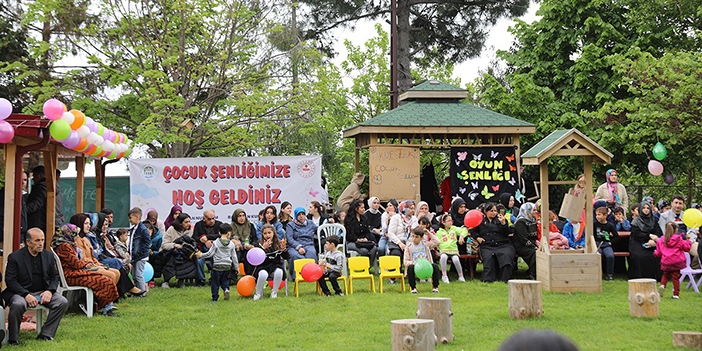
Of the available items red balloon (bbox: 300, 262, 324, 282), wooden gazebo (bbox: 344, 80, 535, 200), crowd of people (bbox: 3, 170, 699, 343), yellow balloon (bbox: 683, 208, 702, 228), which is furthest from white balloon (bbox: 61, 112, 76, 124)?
yellow balloon (bbox: 683, 208, 702, 228)

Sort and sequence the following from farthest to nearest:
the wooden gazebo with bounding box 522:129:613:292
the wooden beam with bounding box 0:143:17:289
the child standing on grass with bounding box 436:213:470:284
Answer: the child standing on grass with bounding box 436:213:470:284
the wooden gazebo with bounding box 522:129:613:292
the wooden beam with bounding box 0:143:17:289

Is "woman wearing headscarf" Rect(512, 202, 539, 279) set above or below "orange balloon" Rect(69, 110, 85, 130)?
below

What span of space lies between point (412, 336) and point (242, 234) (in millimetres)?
6388

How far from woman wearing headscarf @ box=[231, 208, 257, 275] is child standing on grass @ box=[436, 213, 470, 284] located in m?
3.23

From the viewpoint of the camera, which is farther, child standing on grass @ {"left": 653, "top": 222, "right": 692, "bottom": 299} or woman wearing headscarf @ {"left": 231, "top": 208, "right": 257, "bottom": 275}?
woman wearing headscarf @ {"left": 231, "top": 208, "right": 257, "bottom": 275}

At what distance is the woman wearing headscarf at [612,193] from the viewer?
13.6 metres

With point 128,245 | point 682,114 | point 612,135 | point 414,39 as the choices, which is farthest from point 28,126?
point 414,39

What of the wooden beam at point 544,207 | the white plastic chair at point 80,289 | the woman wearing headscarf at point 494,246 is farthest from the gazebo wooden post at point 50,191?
the wooden beam at point 544,207

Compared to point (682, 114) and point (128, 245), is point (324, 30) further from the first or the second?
point (128, 245)

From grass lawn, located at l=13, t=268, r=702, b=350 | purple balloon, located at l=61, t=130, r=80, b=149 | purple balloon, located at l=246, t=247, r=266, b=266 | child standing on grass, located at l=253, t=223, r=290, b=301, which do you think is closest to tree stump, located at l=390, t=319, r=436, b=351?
grass lawn, located at l=13, t=268, r=702, b=350

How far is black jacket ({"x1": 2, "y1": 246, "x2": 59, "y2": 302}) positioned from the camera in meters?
7.55

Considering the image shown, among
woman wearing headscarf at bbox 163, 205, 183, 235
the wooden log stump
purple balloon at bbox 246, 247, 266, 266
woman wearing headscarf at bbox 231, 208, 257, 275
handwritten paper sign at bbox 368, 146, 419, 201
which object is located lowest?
the wooden log stump

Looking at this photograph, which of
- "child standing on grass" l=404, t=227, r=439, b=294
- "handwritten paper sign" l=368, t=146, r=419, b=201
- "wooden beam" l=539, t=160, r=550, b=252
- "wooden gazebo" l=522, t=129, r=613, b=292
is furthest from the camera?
"handwritten paper sign" l=368, t=146, r=419, b=201

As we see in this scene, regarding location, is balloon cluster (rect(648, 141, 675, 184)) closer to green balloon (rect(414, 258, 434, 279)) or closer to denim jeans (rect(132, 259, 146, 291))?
green balloon (rect(414, 258, 434, 279))
